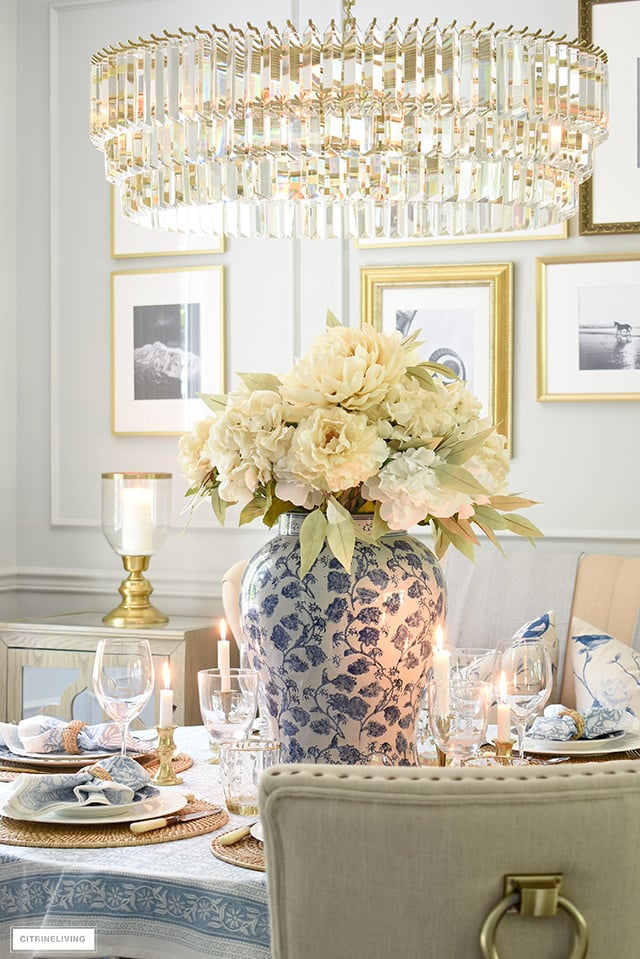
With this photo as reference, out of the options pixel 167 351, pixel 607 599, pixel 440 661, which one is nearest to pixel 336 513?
pixel 440 661

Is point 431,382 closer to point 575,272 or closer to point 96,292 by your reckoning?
point 575,272

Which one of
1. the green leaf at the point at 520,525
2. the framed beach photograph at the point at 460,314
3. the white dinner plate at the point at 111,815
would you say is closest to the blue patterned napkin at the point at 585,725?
the green leaf at the point at 520,525

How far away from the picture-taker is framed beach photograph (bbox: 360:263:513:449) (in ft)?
12.3

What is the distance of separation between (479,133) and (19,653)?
2.46m

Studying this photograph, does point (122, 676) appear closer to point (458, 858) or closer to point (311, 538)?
point (311, 538)

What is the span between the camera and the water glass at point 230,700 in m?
1.80

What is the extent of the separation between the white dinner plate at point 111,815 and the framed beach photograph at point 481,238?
224 cm

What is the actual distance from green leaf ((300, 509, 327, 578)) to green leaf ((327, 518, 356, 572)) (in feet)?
0.04

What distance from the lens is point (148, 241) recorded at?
13.6 ft

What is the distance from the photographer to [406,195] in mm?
2033

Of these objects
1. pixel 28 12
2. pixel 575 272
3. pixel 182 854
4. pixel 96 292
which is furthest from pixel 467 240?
pixel 182 854

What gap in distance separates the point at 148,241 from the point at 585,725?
8.16ft

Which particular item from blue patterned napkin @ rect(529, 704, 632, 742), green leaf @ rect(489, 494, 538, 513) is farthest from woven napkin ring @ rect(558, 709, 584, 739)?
green leaf @ rect(489, 494, 538, 513)

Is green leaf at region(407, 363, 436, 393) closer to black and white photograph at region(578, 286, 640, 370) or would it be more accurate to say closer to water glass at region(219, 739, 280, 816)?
water glass at region(219, 739, 280, 816)
